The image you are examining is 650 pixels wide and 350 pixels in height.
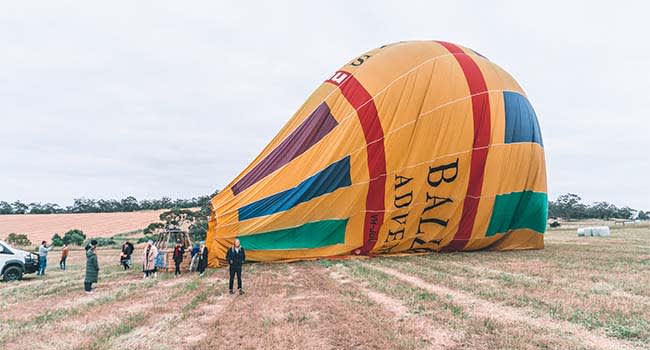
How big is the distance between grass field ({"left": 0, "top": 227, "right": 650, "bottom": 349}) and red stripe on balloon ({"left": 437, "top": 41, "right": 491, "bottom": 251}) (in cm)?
270

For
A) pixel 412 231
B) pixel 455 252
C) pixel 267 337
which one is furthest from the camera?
pixel 455 252

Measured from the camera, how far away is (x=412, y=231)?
14773mm

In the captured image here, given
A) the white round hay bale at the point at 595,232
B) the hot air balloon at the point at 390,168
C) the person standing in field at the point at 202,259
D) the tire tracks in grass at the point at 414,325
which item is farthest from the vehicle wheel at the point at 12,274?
the white round hay bale at the point at 595,232

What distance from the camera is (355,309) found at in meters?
7.61

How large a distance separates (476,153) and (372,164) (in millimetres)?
3450

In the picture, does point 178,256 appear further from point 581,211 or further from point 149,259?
point 581,211

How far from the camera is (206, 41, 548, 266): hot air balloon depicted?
13.8m

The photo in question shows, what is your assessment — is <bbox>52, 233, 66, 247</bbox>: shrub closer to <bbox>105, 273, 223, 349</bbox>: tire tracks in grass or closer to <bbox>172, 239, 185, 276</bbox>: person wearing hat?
<bbox>172, 239, 185, 276</bbox>: person wearing hat

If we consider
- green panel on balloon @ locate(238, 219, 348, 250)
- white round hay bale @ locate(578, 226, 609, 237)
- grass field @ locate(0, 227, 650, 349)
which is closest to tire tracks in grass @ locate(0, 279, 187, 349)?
grass field @ locate(0, 227, 650, 349)

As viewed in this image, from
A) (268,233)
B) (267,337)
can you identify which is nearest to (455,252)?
(268,233)

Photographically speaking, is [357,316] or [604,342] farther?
[357,316]

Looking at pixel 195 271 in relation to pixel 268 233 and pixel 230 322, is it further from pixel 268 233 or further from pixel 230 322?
pixel 230 322

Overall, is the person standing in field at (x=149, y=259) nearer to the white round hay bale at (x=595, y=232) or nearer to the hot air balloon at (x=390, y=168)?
the hot air balloon at (x=390, y=168)

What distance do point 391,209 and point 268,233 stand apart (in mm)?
3633
